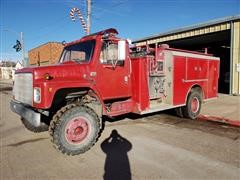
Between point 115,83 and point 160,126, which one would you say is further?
point 160,126

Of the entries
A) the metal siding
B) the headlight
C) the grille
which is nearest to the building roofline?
the metal siding

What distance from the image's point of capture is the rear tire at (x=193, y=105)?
8.10 metres

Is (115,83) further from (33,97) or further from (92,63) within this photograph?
(33,97)

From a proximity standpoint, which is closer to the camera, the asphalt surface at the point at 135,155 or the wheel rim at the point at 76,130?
the asphalt surface at the point at 135,155

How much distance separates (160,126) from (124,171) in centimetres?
334

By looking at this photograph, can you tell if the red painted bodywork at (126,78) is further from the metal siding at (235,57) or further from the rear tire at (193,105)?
the metal siding at (235,57)

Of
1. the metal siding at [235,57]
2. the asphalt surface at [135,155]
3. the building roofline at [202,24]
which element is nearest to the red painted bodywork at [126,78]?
the asphalt surface at [135,155]

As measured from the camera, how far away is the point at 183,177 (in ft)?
12.7

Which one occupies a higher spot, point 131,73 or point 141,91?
point 131,73

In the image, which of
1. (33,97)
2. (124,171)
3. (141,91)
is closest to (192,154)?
(124,171)

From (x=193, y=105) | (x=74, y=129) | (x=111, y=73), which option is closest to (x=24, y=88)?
(x=74, y=129)

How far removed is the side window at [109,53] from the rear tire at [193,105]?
3.46 metres

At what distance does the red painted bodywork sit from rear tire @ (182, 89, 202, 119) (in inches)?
11.6

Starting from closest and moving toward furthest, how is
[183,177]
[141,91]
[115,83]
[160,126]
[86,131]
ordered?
[183,177], [86,131], [115,83], [141,91], [160,126]
